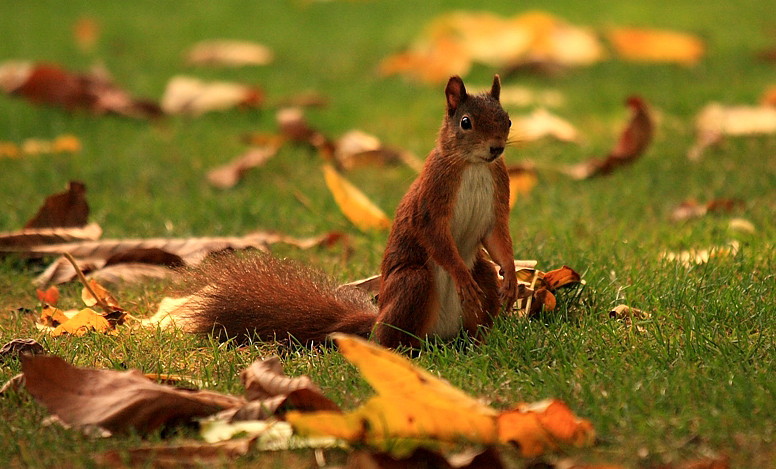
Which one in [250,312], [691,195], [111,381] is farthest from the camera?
[691,195]

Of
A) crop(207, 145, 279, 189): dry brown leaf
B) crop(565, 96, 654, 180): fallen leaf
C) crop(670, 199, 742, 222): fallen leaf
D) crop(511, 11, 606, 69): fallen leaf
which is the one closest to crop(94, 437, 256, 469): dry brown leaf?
crop(670, 199, 742, 222): fallen leaf

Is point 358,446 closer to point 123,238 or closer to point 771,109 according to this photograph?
point 123,238

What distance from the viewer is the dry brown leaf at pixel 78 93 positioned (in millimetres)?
6516

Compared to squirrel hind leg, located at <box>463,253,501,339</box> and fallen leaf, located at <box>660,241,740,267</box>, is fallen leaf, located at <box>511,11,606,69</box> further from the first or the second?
squirrel hind leg, located at <box>463,253,501,339</box>

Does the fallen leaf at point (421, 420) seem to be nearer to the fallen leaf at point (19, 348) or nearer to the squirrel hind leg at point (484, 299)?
the squirrel hind leg at point (484, 299)

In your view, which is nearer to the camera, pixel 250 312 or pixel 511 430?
pixel 511 430

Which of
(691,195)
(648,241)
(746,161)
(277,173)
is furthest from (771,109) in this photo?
(277,173)

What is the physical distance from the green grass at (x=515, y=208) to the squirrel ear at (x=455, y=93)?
0.64 metres

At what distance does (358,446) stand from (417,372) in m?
0.20

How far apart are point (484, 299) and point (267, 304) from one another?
645 millimetres

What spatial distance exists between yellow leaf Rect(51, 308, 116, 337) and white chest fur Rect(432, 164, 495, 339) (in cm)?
104

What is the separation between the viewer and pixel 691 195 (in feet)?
15.5

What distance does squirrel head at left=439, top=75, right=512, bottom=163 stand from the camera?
2.87 meters

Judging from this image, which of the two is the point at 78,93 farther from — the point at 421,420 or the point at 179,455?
the point at 421,420
